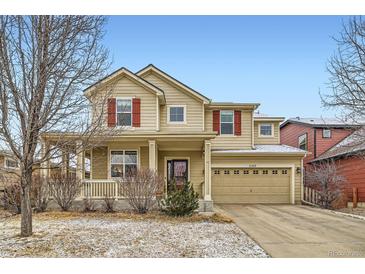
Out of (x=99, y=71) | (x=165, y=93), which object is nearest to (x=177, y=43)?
(x=99, y=71)

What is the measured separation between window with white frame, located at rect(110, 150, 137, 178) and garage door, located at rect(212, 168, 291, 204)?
154 inches

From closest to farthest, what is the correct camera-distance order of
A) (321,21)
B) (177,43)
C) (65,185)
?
(321,21) → (177,43) → (65,185)

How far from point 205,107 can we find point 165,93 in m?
2.09

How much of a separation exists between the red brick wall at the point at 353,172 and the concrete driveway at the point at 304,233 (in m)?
4.51

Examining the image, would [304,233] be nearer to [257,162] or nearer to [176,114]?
[257,162]

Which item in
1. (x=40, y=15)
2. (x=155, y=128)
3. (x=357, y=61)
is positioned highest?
(x=40, y=15)

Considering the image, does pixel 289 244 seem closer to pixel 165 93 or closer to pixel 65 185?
pixel 65 185

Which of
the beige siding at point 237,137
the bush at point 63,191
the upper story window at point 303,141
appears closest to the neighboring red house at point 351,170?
the upper story window at point 303,141

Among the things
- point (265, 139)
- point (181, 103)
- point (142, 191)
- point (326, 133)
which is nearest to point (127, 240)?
point (142, 191)

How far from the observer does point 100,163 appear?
1452 centimetres

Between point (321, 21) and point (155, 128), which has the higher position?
point (321, 21)

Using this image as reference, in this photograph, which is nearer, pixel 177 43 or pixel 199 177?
pixel 177 43

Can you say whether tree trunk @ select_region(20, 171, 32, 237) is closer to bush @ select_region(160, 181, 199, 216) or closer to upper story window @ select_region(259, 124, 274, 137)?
bush @ select_region(160, 181, 199, 216)

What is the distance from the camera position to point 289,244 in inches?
280
